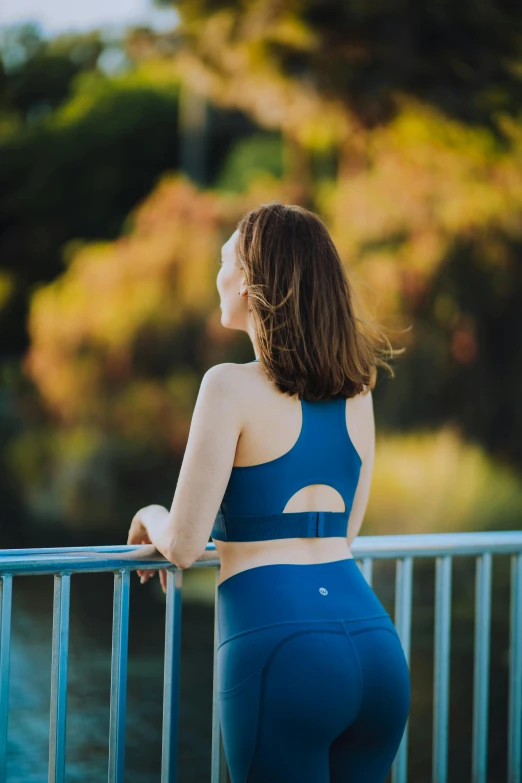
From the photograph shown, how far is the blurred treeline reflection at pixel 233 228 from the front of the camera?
11.4 meters

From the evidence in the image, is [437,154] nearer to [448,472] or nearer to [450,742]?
[448,472]

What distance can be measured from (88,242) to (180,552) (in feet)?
43.0

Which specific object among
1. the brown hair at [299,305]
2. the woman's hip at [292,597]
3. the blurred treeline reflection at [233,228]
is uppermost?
the blurred treeline reflection at [233,228]

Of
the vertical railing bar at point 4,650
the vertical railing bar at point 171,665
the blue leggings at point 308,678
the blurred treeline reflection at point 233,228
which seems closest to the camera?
the blue leggings at point 308,678

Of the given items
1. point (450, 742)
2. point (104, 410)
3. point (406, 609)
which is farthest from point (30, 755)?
point (104, 410)

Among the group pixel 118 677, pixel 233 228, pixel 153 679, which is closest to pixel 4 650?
pixel 118 677

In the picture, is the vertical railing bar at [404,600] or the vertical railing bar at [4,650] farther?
the vertical railing bar at [404,600]

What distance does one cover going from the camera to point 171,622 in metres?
1.44

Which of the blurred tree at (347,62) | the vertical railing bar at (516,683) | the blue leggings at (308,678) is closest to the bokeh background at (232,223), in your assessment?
the blurred tree at (347,62)

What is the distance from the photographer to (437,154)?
12.2m

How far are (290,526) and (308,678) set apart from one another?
0.59 ft

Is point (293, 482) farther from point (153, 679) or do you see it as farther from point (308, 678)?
point (153, 679)

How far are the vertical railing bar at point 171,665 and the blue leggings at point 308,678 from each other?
0.79 ft

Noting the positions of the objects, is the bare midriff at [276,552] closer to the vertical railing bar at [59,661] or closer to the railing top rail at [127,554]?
the railing top rail at [127,554]
